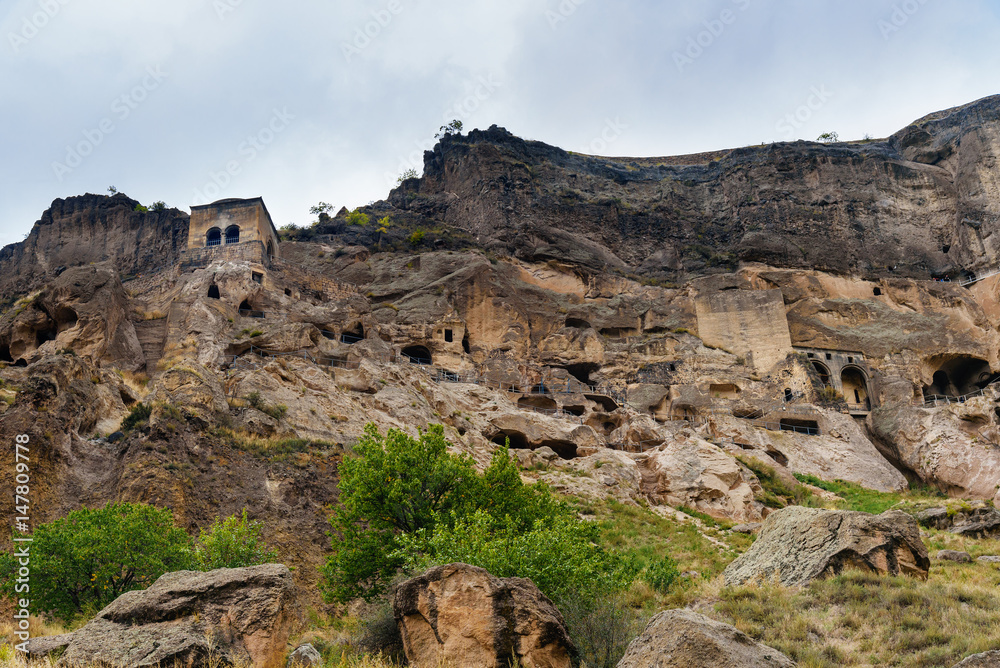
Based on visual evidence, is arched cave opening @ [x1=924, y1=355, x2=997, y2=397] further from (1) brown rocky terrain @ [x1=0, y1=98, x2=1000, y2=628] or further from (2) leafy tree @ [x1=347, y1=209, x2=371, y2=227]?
(2) leafy tree @ [x1=347, y1=209, x2=371, y2=227]

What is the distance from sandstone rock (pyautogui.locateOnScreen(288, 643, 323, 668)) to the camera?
11.1m

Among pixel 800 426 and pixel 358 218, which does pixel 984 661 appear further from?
pixel 358 218

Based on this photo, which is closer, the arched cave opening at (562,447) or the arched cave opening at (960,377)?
the arched cave opening at (562,447)

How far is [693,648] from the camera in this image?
354 inches

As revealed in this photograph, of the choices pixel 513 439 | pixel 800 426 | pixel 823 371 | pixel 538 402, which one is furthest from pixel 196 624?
pixel 823 371

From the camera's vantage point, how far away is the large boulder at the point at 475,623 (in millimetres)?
10820

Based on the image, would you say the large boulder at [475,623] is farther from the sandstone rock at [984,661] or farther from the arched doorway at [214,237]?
the arched doorway at [214,237]

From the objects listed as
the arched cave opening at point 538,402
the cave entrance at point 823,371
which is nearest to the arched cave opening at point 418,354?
the arched cave opening at point 538,402

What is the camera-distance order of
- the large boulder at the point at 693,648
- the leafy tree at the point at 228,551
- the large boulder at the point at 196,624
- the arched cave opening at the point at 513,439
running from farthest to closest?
1. the arched cave opening at the point at 513,439
2. the leafy tree at the point at 228,551
3. the large boulder at the point at 196,624
4. the large boulder at the point at 693,648

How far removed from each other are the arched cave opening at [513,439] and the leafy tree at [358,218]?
2972cm

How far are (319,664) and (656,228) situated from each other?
5781cm

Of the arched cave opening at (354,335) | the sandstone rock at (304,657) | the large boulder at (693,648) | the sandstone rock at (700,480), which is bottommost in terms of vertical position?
the sandstone rock at (700,480)

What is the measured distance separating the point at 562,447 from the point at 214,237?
84.3ft

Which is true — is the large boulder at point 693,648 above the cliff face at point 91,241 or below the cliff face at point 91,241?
below
